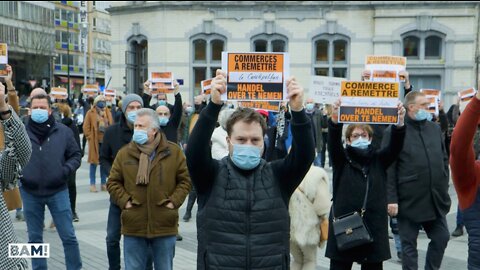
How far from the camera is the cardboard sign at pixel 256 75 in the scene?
386cm

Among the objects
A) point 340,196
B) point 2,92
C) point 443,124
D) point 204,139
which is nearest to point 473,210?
point 340,196

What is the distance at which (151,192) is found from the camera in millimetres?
5324

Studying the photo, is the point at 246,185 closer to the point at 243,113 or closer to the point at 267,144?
the point at 243,113

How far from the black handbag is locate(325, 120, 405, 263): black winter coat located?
4.2 inches

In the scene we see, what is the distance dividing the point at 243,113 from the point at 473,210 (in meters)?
1.77

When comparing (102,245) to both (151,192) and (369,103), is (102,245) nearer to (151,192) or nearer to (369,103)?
(151,192)

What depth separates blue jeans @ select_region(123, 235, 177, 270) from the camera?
5.38 meters

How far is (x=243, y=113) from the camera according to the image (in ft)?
11.7

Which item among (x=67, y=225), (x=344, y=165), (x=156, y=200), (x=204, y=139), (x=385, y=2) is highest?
(x=385, y=2)

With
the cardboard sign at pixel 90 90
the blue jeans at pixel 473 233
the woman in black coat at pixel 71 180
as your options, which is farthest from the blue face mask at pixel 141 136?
the cardboard sign at pixel 90 90

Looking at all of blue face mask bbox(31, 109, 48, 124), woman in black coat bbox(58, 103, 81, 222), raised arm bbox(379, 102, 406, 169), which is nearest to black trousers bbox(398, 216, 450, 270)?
raised arm bbox(379, 102, 406, 169)

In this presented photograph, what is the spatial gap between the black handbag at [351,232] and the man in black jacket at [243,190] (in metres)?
1.55

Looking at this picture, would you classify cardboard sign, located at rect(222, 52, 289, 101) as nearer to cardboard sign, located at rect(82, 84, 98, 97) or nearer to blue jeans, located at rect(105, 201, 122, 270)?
blue jeans, located at rect(105, 201, 122, 270)

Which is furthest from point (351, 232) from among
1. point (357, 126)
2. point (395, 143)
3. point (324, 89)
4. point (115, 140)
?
point (324, 89)
